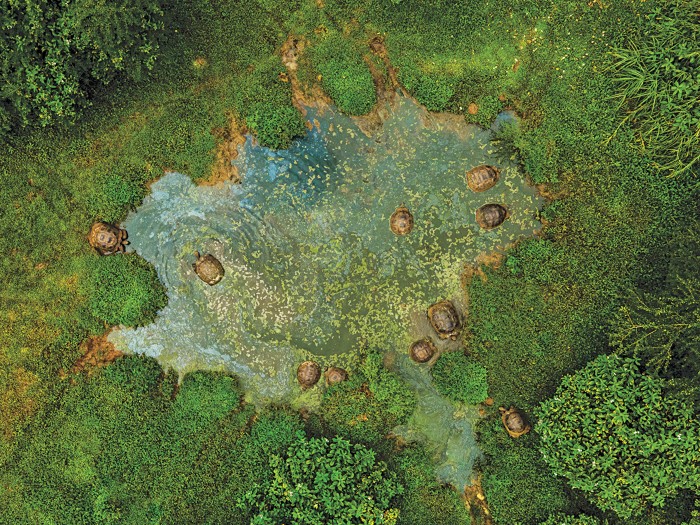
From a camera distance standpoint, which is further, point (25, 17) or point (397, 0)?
point (397, 0)

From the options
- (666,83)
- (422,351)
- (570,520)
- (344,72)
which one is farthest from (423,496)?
(666,83)

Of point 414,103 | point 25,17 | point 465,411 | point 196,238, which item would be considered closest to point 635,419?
point 465,411

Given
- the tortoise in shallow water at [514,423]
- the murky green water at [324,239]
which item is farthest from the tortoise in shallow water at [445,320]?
the tortoise in shallow water at [514,423]

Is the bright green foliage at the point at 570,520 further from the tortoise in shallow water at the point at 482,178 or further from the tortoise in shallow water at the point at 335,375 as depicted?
the tortoise in shallow water at the point at 482,178

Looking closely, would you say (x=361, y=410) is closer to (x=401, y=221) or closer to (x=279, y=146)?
(x=401, y=221)

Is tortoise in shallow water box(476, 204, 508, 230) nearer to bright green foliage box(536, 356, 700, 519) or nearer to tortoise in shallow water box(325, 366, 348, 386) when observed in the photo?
bright green foliage box(536, 356, 700, 519)

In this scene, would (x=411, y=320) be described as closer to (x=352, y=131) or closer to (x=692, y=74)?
(x=352, y=131)
